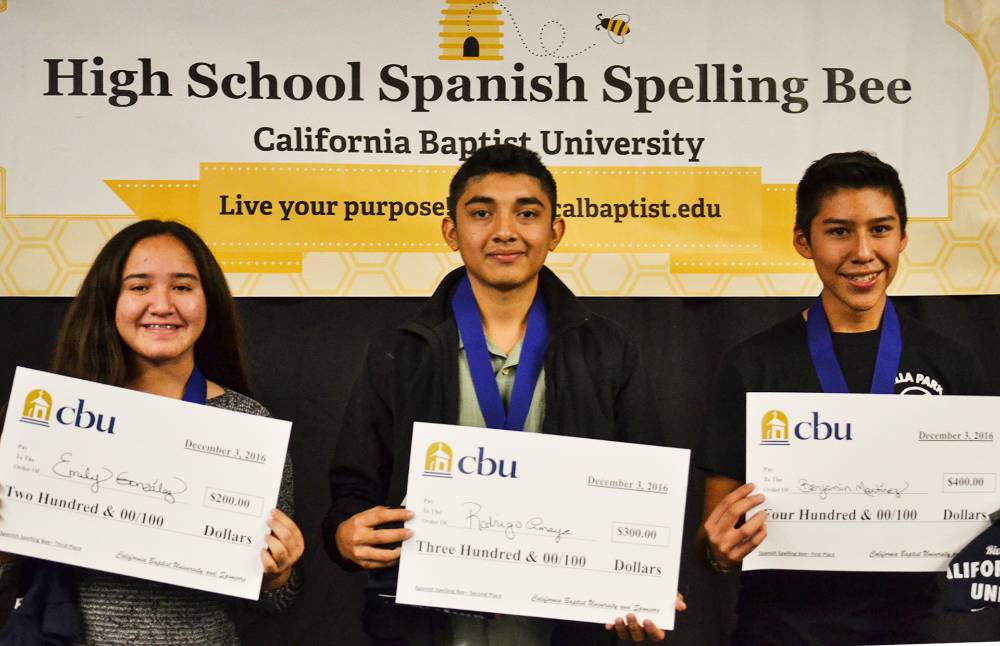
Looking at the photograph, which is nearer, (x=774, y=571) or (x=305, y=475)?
(x=774, y=571)

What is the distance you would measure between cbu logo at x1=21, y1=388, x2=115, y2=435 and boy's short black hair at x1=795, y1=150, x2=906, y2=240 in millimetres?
2080

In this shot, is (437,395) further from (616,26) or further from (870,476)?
(616,26)

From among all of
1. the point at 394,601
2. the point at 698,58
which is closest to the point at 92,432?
the point at 394,601

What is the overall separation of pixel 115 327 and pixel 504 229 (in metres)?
1.07

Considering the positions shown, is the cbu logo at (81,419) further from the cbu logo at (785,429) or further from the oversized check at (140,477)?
the cbu logo at (785,429)

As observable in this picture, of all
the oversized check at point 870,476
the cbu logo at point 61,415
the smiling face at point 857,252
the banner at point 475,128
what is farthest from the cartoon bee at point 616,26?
the cbu logo at point 61,415

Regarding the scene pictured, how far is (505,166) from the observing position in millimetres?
2793

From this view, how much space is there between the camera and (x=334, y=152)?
3.23 m

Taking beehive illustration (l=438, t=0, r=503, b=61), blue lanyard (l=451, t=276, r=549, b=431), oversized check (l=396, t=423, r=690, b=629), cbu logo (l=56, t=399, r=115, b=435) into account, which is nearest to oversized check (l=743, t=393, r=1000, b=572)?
oversized check (l=396, t=423, r=690, b=629)

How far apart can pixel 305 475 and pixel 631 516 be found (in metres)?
1.33

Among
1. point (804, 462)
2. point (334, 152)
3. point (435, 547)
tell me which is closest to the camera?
point (435, 547)

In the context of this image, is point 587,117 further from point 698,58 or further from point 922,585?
point 922,585

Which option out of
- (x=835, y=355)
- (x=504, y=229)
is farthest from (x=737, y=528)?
(x=504, y=229)

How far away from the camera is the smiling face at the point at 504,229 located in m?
2.71
